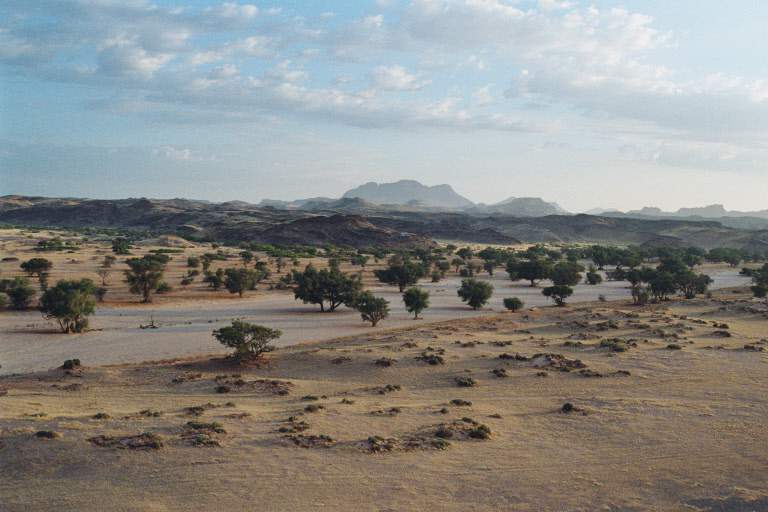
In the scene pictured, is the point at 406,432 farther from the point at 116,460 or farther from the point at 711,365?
the point at 711,365

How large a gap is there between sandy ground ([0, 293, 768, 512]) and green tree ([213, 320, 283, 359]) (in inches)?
37.6

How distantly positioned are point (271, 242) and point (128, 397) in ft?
404

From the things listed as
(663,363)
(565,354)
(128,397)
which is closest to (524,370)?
(565,354)

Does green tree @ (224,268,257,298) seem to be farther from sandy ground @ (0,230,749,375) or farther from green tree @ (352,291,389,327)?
green tree @ (352,291,389,327)

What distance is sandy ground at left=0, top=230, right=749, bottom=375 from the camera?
112 ft

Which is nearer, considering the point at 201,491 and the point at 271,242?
the point at 201,491

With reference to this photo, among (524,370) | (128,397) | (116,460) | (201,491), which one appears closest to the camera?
(201,491)

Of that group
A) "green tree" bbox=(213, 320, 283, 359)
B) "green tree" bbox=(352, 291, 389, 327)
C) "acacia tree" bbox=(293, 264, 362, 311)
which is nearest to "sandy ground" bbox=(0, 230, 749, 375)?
"green tree" bbox=(352, 291, 389, 327)

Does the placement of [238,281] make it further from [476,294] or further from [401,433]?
[401,433]

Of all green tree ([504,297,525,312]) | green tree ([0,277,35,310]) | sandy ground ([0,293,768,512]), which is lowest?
sandy ground ([0,293,768,512])

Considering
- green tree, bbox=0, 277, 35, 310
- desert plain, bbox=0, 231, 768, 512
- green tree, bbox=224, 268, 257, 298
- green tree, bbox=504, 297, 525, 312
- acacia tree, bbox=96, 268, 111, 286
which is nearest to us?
desert plain, bbox=0, 231, 768, 512

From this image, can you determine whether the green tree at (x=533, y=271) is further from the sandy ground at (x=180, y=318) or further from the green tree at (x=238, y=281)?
the green tree at (x=238, y=281)

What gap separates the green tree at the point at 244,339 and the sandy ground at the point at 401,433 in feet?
3.13

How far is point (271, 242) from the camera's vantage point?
145500 millimetres
